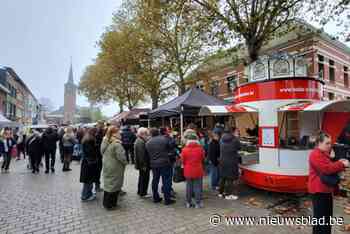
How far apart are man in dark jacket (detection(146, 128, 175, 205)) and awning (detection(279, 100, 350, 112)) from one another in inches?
104

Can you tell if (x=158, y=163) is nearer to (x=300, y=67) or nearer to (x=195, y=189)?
(x=195, y=189)

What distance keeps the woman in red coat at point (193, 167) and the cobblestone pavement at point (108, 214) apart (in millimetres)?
292

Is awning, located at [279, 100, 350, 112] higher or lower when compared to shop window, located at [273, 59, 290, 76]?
lower

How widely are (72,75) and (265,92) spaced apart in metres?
82.4

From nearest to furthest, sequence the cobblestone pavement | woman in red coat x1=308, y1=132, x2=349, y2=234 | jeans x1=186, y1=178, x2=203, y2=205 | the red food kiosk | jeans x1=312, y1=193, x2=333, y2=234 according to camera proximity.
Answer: woman in red coat x1=308, y1=132, x2=349, y2=234
jeans x1=312, y1=193, x2=333, y2=234
the cobblestone pavement
jeans x1=186, y1=178, x2=203, y2=205
the red food kiosk

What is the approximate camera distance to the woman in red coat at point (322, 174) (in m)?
2.49

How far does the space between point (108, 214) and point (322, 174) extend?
11.5 feet

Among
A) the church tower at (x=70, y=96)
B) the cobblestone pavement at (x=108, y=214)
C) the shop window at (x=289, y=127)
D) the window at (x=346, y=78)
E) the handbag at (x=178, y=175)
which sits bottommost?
the cobblestone pavement at (x=108, y=214)

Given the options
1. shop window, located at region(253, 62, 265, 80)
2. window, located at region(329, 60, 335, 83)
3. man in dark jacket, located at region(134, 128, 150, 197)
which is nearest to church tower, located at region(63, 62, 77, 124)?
window, located at region(329, 60, 335, 83)

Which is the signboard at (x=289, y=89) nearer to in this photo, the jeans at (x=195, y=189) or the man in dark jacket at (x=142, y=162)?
the jeans at (x=195, y=189)

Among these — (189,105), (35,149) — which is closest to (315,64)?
(189,105)

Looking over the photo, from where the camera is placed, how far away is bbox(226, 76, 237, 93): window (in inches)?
879

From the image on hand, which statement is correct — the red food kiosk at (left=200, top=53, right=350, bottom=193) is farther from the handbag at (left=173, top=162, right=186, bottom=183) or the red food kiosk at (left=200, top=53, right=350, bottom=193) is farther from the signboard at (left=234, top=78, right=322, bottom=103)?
the handbag at (left=173, top=162, right=186, bottom=183)

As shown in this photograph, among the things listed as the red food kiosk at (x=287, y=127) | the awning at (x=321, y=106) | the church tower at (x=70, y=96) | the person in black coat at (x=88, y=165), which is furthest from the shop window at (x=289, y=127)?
the church tower at (x=70, y=96)
